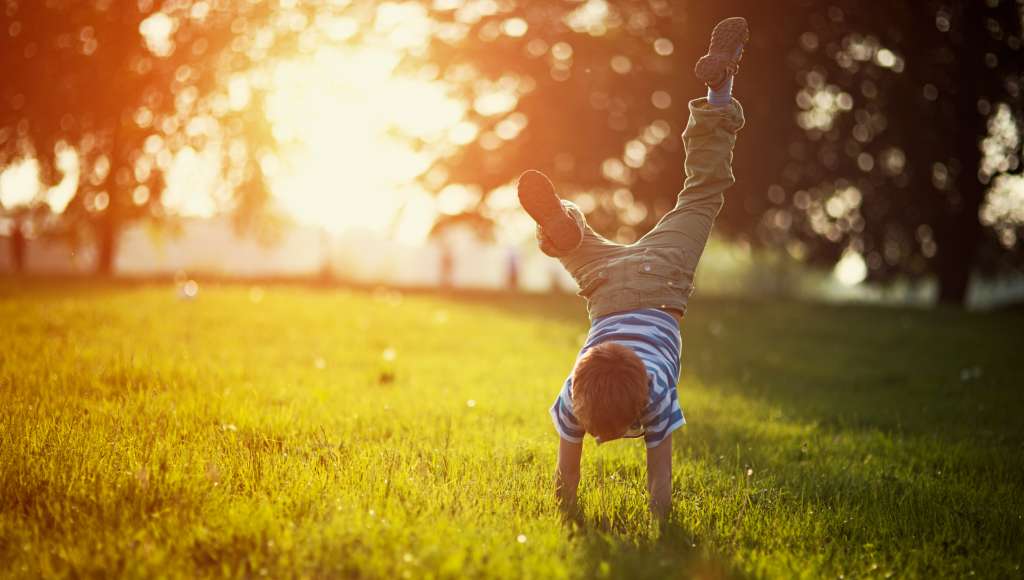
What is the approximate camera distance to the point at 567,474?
12.7 feet

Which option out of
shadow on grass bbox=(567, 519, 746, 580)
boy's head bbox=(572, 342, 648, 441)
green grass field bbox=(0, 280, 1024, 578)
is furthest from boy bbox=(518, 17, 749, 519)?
green grass field bbox=(0, 280, 1024, 578)

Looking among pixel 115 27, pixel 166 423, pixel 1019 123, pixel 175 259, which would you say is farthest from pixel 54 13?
pixel 175 259

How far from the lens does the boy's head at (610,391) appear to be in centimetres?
318

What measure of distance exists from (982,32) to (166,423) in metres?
19.1

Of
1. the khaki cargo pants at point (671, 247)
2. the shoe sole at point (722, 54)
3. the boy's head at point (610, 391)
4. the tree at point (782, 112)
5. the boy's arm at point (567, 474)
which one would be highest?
the tree at point (782, 112)

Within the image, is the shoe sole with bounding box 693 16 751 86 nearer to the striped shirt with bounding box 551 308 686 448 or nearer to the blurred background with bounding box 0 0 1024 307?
the striped shirt with bounding box 551 308 686 448

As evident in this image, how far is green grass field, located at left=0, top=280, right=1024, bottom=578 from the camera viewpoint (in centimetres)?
314

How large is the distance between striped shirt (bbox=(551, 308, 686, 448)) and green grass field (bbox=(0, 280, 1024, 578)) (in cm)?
49

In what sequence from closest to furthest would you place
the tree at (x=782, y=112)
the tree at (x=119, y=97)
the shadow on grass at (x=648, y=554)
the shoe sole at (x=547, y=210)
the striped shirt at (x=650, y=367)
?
1. the shadow on grass at (x=648, y=554)
2. the striped shirt at (x=650, y=367)
3. the shoe sole at (x=547, y=210)
4. the tree at (x=782, y=112)
5. the tree at (x=119, y=97)

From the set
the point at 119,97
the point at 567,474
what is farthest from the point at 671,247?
the point at 119,97

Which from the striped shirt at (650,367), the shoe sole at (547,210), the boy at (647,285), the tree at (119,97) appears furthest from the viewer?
the tree at (119,97)

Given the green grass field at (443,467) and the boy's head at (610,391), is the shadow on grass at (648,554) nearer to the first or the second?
the green grass field at (443,467)

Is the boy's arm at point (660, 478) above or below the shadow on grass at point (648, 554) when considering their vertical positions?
above

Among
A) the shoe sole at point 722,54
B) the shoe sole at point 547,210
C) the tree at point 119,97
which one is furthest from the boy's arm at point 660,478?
the tree at point 119,97
